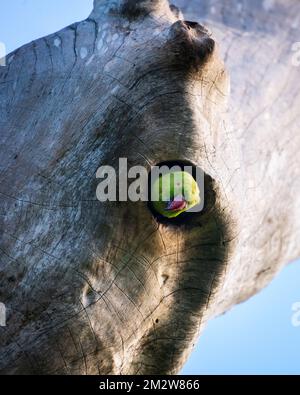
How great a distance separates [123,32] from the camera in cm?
206

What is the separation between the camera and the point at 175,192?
5.87 feet

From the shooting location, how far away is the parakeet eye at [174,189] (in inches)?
70.2

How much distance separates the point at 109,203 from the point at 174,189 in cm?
17

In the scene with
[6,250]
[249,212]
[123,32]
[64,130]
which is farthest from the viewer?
[249,212]

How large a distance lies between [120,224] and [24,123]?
0.44 m

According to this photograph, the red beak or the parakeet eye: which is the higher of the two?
the parakeet eye

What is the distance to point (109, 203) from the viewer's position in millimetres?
1778

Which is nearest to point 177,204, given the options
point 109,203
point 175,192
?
point 175,192

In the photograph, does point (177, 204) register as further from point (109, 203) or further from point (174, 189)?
point (109, 203)

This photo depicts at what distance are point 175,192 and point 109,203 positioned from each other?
17 cm

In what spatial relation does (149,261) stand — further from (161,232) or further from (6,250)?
(6,250)

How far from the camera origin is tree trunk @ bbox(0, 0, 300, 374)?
1.74 meters

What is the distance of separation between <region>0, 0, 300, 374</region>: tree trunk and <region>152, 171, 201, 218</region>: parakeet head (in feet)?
0.14
